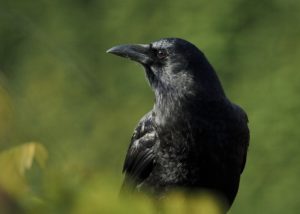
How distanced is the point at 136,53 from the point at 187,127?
1.81 ft

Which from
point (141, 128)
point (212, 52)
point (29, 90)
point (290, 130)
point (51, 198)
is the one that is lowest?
point (51, 198)

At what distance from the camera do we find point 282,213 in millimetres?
8039

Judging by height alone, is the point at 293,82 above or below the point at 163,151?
above

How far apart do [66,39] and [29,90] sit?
24.9 feet

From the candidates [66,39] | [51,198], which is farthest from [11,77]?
[51,198]

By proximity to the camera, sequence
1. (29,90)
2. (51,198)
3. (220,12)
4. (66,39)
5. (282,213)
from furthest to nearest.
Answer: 1. (66,39)
2. (220,12)
3. (282,213)
4. (29,90)
5. (51,198)

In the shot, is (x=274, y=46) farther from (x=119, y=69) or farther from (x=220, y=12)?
(x=119, y=69)

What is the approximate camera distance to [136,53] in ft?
14.9

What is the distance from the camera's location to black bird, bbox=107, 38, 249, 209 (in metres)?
4.19

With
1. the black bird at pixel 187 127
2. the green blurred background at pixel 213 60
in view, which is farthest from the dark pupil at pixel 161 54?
the green blurred background at pixel 213 60

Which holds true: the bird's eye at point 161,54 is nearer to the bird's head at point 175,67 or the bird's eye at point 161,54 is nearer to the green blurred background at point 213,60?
the bird's head at point 175,67

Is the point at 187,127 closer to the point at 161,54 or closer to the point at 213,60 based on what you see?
the point at 161,54

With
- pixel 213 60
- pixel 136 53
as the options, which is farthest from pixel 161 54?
pixel 213 60

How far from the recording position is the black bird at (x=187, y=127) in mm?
4191
